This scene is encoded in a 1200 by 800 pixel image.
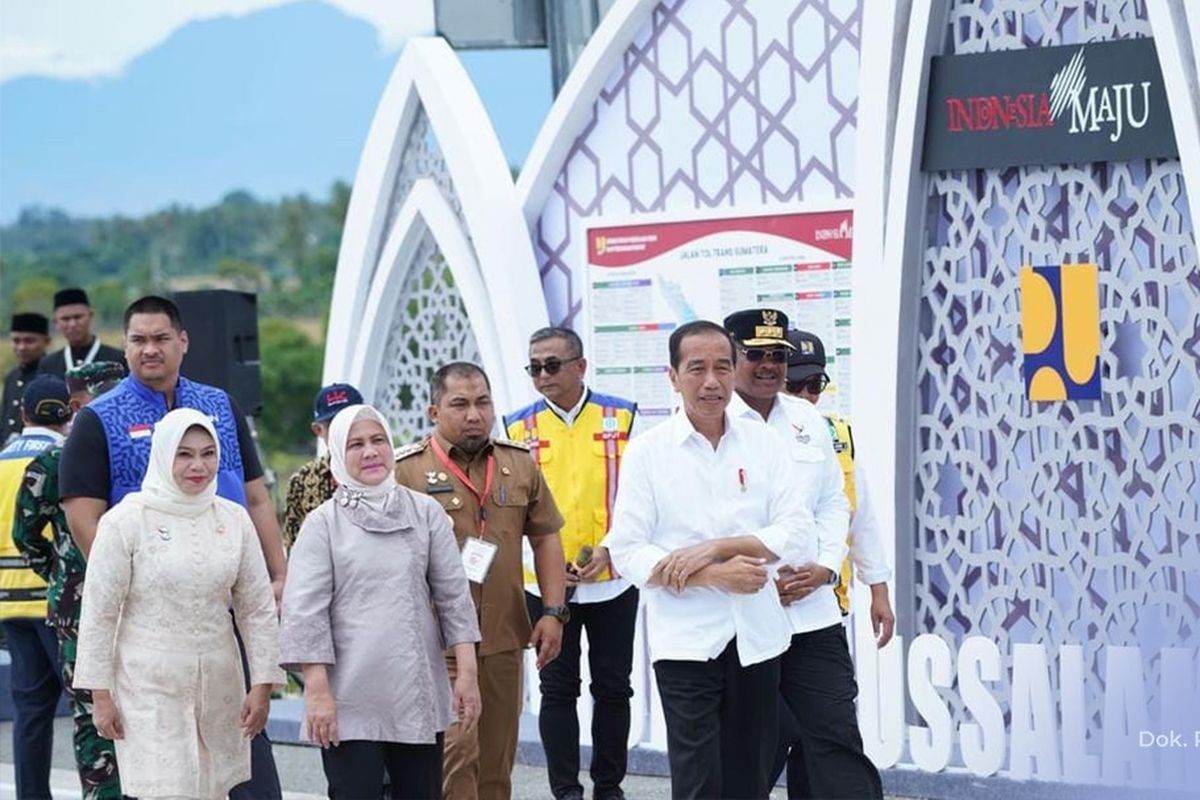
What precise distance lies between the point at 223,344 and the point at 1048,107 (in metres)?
5.94

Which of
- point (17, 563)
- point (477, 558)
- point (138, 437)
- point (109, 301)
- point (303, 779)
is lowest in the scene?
point (303, 779)

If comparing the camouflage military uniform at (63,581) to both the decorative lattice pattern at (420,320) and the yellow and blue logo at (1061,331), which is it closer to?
the yellow and blue logo at (1061,331)

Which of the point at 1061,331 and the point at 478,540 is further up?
the point at 1061,331

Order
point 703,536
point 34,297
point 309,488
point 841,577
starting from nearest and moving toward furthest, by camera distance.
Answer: point 703,536, point 841,577, point 309,488, point 34,297

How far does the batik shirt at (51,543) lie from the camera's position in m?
7.73

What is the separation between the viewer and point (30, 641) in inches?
366

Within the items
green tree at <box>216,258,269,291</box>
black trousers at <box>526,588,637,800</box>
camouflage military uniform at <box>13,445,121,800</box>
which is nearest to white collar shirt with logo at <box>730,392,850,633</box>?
black trousers at <box>526,588,637,800</box>

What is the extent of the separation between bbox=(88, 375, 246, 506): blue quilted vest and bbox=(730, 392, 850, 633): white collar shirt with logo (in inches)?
73.6

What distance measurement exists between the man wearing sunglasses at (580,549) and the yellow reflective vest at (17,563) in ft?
6.85

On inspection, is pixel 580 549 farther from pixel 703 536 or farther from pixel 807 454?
pixel 703 536

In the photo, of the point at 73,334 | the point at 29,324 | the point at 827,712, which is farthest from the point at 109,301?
the point at 827,712

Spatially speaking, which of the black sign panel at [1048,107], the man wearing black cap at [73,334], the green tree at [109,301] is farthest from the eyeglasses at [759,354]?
the green tree at [109,301]

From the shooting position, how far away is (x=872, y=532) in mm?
7605

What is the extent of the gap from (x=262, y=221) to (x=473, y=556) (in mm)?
117929
